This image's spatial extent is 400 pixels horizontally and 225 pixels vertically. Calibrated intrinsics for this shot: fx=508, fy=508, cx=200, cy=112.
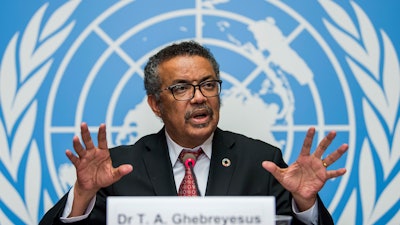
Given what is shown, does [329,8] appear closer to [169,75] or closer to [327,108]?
[327,108]

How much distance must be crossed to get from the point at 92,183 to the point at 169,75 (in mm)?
718

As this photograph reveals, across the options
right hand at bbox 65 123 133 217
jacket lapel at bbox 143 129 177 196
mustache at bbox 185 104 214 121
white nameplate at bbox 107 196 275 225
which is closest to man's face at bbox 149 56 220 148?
mustache at bbox 185 104 214 121

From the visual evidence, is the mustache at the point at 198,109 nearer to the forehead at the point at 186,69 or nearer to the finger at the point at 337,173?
the forehead at the point at 186,69

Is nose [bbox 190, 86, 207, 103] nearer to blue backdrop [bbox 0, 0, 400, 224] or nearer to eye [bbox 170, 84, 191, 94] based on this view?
eye [bbox 170, 84, 191, 94]

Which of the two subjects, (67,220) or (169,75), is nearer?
(67,220)

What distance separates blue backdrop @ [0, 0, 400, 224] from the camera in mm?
2732

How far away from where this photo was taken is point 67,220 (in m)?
2.08

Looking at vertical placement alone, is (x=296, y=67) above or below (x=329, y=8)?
below

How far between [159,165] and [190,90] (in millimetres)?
393

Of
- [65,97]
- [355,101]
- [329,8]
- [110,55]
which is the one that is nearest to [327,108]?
[355,101]

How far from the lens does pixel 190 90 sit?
242cm

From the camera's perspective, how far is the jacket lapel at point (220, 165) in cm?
237

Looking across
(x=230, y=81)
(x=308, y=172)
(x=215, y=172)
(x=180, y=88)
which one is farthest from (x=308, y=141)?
(x=230, y=81)

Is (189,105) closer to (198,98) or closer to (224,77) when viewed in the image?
(198,98)
